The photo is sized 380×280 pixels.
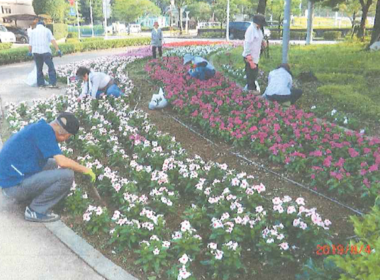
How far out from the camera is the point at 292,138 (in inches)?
243

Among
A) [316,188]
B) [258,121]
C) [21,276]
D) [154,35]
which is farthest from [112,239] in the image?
[154,35]

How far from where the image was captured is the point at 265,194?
16.0 ft

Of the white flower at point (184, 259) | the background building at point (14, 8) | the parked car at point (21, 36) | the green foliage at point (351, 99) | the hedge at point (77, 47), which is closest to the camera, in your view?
the white flower at point (184, 259)

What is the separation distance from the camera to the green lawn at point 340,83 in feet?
A: 24.9

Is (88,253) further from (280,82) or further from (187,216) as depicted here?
(280,82)

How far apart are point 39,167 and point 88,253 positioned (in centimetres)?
108

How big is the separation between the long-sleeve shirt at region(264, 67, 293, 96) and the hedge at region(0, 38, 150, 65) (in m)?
13.5

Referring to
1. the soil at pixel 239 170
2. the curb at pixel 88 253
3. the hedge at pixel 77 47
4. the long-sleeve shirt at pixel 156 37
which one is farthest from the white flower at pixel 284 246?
the hedge at pixel 77 47

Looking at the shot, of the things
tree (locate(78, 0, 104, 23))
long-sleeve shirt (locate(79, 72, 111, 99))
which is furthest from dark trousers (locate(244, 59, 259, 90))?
tree (locate(78, 0, 104, 23))

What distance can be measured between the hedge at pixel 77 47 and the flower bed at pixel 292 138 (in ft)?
39.1

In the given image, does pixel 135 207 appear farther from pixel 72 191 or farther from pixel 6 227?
pixel 6 227

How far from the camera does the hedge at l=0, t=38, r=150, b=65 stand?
693 inches

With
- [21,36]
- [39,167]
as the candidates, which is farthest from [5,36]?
[39,167]

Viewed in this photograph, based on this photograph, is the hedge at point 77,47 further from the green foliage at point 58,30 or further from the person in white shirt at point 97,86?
the green foliage at point 58,30
